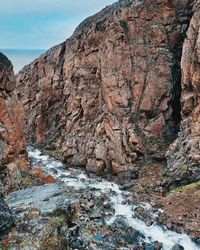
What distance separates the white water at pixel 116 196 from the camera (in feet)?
76.2

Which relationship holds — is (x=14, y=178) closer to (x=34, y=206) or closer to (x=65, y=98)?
(x=34, y=206)

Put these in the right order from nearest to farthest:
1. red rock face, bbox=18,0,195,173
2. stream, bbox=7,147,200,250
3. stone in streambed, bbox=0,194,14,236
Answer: stone in streambed, bbox=0,194,14,236 → stream, bbox=7,147,200,250 → red rock face, bbox=18,0,195,173

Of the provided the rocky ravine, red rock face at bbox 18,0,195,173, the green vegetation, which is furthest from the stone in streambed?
red rock face at bbox 18,0,195,173

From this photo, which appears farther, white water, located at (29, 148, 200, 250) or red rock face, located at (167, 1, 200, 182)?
red rock face, located at (167, 1, 200, 182)

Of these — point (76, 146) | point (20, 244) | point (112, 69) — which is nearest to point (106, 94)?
point (112, 69)

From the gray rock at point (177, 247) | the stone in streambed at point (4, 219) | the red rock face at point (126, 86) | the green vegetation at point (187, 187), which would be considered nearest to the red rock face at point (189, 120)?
the green vegetation at point (187, 187)

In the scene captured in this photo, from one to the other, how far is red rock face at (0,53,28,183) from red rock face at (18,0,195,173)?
1077 centimetres

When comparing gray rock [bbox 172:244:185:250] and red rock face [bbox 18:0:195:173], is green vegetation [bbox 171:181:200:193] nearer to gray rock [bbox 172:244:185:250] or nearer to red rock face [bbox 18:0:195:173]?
red rock face [bbox 18:0:195:173]

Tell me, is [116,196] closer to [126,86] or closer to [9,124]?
[9,124]

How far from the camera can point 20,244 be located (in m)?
16.5

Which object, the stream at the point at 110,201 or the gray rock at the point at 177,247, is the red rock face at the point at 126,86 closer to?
the stream at the point at 110,201

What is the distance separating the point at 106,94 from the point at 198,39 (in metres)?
10.9

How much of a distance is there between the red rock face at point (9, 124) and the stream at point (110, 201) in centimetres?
428

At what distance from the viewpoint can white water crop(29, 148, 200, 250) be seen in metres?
23.2
